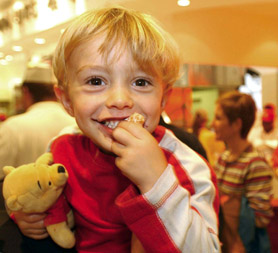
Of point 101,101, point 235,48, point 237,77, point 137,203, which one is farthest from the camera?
point 237,77

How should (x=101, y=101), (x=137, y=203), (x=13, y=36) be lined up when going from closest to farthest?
(x=137, y=203), (x=101, y=101), (x=13, y=36)

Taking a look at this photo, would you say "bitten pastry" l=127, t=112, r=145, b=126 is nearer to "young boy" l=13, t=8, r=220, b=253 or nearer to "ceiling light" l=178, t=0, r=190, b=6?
"young boy" l=13, t=8, r=220, b=253

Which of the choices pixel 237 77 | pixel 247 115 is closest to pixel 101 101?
pixel 247 115

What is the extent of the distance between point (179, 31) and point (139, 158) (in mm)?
1476

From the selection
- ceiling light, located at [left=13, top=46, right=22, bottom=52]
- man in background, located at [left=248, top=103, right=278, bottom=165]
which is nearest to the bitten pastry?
ceiling light, located at [left=13, top=46, right=22, bottom=52]

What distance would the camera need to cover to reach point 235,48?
116 inches

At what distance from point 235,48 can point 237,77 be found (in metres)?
1.87

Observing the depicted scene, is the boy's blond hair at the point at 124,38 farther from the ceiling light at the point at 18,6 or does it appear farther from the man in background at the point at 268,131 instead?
the man in background at the point at 268,131

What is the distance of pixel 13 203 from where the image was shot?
0.61m

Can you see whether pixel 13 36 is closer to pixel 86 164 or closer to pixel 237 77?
pixel 86 164

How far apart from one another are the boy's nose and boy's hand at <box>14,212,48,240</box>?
28 cm

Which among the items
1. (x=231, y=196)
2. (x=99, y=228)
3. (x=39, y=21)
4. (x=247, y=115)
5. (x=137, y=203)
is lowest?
(x=231, y=196)

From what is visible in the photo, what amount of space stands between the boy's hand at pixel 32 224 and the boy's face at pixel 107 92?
0.21 m

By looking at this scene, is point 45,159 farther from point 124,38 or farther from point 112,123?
point 124,38
